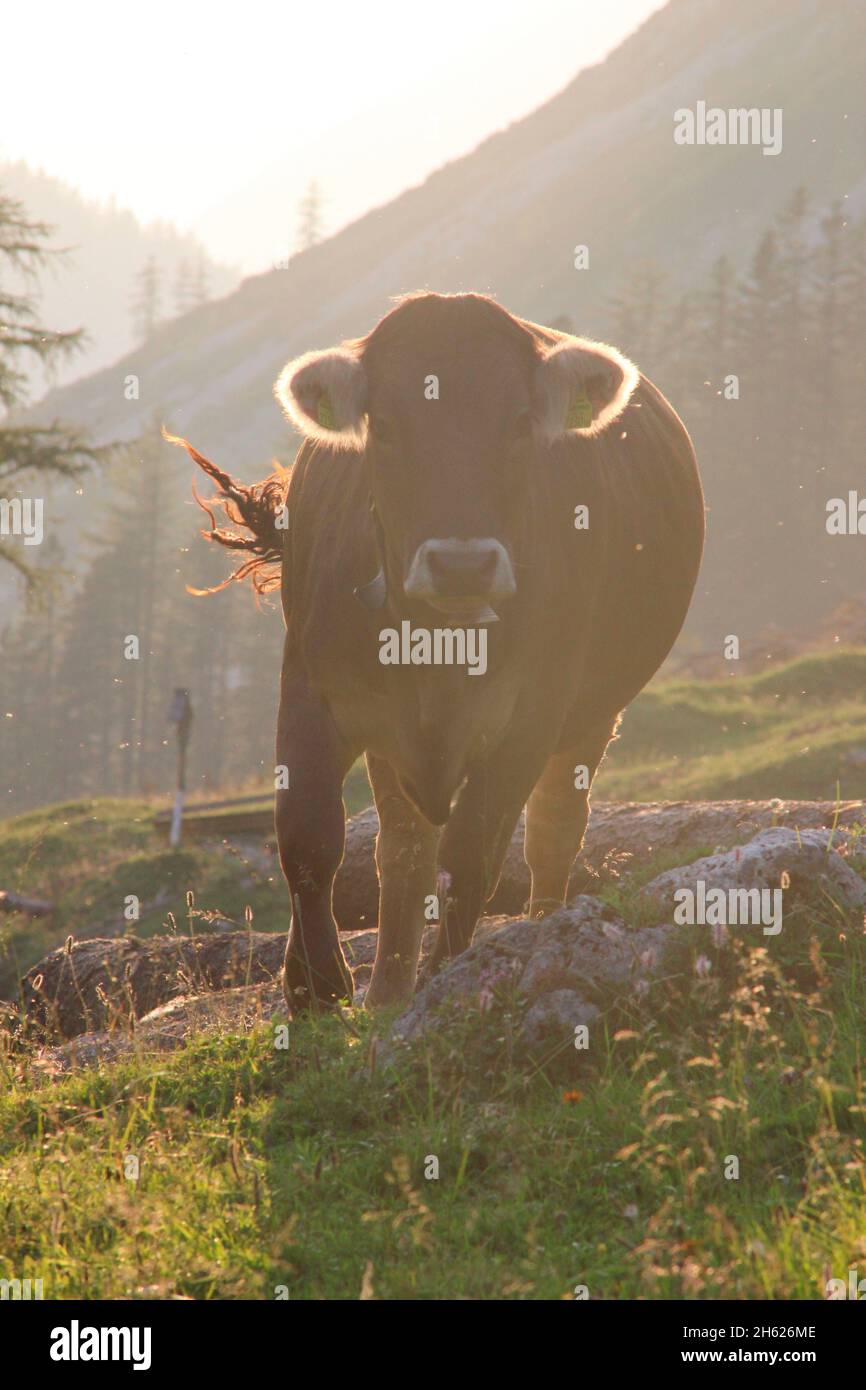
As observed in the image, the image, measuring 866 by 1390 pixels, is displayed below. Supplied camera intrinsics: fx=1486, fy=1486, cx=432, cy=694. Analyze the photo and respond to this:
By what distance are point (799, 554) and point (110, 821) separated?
37.7 m

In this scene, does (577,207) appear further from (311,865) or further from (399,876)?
(311,865)

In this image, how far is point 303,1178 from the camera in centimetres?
452

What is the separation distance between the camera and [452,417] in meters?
6.24

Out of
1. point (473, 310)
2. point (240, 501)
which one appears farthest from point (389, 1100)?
point (240, 501)

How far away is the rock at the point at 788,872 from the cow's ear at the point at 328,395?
245cm

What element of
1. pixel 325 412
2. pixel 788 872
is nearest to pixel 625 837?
pixel 788 872

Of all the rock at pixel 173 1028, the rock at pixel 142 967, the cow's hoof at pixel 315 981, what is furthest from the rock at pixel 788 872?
the rock at pixel 142 967

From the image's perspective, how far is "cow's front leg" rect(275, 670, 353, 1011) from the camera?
21.3 feet

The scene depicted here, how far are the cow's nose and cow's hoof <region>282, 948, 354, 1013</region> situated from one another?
175cm

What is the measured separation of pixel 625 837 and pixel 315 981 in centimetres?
436

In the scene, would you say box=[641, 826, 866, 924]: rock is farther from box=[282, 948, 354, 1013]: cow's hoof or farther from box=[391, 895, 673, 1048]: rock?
box=[282, 948, 354, 1013]: cow's hoof

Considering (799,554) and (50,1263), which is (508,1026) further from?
(799,554)

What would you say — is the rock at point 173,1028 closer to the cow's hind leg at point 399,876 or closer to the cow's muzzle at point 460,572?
the cow's hind leg at point 399,876

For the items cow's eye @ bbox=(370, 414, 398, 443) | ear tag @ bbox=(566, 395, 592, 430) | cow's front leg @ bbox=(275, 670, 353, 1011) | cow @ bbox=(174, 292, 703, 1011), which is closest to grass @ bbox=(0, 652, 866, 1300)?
cow's front leg @ bbox=(275, 670, 353, 1011)
